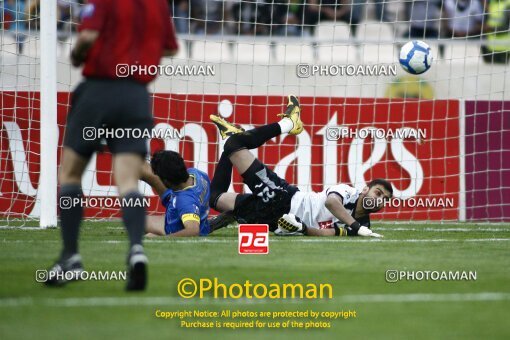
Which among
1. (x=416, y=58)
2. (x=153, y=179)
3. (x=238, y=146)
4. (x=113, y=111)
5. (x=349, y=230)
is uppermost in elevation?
(x=416, y=58)

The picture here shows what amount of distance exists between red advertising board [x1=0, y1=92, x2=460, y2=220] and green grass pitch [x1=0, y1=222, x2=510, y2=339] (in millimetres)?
3144

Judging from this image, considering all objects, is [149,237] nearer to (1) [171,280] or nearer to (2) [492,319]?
(1) [171,280]

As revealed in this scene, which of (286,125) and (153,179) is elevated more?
(286,125)

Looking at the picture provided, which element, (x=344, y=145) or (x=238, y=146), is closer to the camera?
(x=238, y=146)

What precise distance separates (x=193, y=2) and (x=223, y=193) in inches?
307

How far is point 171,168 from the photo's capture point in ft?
33.2

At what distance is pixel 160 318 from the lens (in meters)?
5.56

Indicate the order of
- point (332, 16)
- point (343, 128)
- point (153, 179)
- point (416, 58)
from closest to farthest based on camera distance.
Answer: point (153, 179) < point (416, 58) < point (343, 128) < point (332, 16)

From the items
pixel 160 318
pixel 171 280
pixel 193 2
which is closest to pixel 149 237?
pixel 171 280

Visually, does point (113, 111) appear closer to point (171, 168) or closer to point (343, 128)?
point (171, 168)

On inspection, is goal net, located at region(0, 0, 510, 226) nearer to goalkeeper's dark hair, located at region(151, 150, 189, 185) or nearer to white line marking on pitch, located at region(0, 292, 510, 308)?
goalkeeper's dark hair, located at region(151, 150, 189, 185)

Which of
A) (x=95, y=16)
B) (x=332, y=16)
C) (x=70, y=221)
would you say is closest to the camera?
(x=95, y=16)

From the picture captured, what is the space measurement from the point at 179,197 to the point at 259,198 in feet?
3.08

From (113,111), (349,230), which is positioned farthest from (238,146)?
(113,111)
